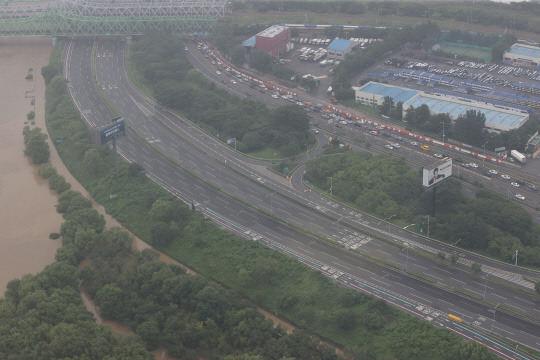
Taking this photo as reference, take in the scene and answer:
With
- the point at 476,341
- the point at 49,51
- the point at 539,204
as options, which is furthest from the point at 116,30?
the point at 476,341

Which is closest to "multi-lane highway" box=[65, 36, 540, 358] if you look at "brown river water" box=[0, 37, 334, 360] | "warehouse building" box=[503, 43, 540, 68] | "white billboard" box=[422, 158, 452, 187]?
"white billboard" box=[422, 158, 452, 187]

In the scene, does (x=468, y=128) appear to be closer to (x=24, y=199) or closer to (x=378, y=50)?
(x=378, y=50)

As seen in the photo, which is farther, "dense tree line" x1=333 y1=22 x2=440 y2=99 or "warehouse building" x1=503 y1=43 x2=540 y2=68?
"warehouse building" x1=503 y1=43 x2=540 y2=68

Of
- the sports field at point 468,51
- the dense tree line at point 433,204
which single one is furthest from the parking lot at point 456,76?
the dense tree line at point 433,204

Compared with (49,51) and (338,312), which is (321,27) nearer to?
(49,51)

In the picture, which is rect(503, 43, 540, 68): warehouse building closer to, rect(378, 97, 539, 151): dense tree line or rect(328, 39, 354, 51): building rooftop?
rect(378, 97, 539, 151): dense tree line

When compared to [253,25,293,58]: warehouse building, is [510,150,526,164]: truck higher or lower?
lower

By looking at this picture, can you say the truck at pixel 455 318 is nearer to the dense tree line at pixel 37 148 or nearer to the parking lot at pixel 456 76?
the parking lot at pixel 456 76

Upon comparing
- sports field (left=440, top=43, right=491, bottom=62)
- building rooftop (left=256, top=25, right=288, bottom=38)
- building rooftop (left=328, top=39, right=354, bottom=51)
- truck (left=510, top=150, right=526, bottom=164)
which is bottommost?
sports field (left=440, top=43, right=491, bottom=62)
